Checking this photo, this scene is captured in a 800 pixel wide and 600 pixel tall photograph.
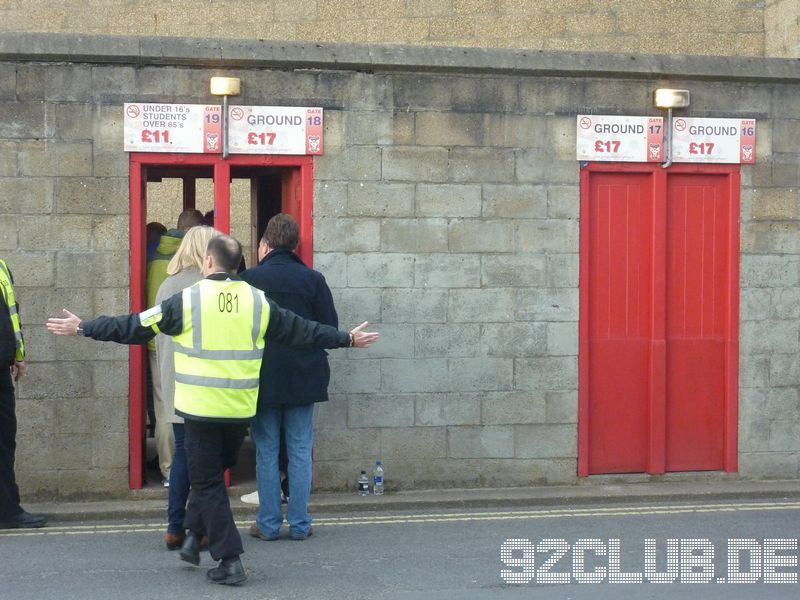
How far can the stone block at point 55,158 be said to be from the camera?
8.55m

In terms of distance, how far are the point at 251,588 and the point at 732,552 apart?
113 inches

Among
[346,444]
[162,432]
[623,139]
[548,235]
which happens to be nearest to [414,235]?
[548,235]

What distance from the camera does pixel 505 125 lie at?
30.1 feet

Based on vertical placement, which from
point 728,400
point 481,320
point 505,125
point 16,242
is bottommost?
point 728,400

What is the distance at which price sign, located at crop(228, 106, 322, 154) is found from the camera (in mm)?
8781

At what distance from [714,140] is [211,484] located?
16.6 feet

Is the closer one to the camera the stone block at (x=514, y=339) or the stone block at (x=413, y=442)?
the stone block at (x=413, y=442)

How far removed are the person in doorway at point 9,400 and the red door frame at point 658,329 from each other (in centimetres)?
410

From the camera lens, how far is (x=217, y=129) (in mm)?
8742

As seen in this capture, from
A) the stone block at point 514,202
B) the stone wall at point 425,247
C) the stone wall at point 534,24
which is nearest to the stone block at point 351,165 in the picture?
the stone wall at point 425,247

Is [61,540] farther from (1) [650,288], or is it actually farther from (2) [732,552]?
(1) [650,288]

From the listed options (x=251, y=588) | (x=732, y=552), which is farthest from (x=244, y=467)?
(x=732, y=552)

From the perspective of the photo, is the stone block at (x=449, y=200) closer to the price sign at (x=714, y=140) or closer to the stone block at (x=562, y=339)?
the stone block at (x=562, y=339)

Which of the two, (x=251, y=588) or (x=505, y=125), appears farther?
(x=505, y=125)
